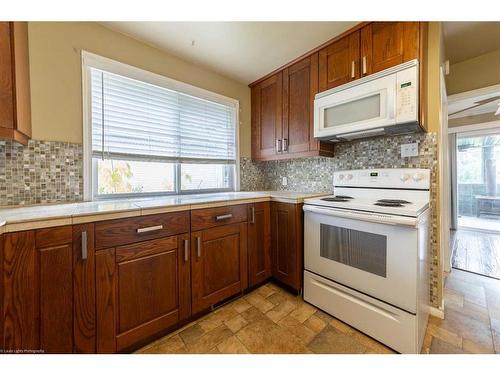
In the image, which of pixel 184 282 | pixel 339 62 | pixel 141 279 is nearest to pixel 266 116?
pixel 339 62

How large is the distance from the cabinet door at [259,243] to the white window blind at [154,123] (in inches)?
34.7

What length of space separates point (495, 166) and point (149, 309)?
550 centimetres

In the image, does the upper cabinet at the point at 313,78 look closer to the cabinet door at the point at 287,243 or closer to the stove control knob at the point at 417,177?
the stove control knob at the point at 417,177

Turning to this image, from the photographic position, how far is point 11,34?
1089 millimetres

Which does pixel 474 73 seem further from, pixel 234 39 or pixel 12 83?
pixel 12 83

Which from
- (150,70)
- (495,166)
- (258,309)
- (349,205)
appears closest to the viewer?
(349,205)

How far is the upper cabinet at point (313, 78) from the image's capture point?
1457mm

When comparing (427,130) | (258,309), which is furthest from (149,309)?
(427,130)

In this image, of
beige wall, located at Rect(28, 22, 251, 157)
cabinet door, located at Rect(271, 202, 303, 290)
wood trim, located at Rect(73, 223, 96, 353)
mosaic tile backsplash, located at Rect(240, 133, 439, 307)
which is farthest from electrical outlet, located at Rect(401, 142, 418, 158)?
beige wall, located at Rect(28, 22, 251, 157)

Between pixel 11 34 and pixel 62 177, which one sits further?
pixel 62 177

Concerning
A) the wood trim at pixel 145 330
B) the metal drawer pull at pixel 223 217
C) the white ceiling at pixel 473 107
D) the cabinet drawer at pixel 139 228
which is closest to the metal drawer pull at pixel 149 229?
the cabinet drawer at pixel 139 228

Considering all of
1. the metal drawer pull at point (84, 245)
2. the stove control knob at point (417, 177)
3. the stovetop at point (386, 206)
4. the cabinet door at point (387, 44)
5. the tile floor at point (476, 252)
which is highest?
the cabinet door at point (387, 44)

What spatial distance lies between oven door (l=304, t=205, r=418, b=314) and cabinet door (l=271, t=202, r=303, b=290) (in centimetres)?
7
